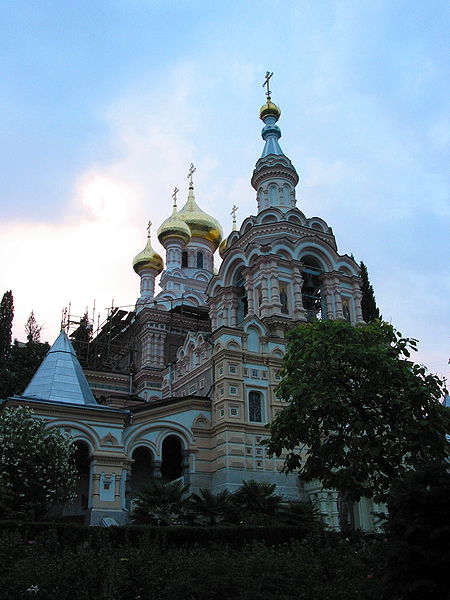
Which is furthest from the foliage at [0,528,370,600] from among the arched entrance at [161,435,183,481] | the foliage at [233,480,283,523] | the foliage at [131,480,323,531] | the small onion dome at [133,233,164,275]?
the small onion dome at [133,233,164,275]

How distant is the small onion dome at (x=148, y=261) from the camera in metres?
41.5

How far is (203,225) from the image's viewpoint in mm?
44406

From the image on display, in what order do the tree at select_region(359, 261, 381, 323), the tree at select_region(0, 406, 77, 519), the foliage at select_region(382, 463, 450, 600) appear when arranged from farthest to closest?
the tree at select_region(359, 261, 381, 323), the tree at select_region(0, 406, 77, 519), the foliage at select_region(382, 463, 450, 600)

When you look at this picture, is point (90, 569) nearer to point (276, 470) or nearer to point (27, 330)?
point (276, 470)

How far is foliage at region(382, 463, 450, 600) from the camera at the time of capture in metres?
5.77

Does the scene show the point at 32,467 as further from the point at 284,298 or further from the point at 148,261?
the point at 148,261

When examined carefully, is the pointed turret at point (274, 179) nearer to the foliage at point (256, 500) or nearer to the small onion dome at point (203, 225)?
the small onion dome at point (203, 225)

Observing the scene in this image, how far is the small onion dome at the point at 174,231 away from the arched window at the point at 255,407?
19038mm

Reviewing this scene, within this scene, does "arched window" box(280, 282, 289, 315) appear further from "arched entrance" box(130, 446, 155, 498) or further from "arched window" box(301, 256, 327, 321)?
"arched entrance" box(130, 446, 155, 498)

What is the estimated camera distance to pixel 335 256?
29.5m

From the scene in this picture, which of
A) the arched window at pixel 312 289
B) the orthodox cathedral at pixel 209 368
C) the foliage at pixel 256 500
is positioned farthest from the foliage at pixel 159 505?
the arched window at pixel 312 289

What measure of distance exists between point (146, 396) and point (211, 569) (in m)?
23.9

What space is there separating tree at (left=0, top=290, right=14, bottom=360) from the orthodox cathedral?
446cm

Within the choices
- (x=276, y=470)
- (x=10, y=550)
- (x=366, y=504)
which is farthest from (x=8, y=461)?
(x=366, y=504)
